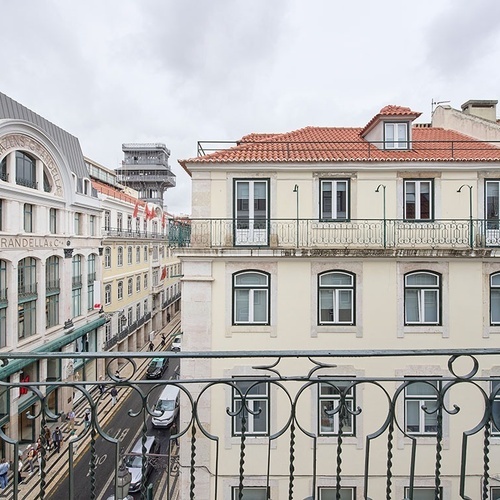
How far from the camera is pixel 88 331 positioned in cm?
2511

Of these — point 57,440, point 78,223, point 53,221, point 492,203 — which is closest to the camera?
point 492,203

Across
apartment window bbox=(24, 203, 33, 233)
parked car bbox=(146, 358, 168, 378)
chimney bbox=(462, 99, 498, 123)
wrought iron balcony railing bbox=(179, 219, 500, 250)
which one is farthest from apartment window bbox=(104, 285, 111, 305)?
chimney bbox=(462, 99, 498, 123)

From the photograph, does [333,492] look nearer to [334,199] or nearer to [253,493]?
[253,493]

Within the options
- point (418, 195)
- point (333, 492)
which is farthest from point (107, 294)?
point (418, 195)

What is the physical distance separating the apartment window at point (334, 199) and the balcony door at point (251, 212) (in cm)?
186

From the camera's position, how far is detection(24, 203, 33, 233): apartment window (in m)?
19.2

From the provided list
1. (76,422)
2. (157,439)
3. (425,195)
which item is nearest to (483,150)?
(425,195)

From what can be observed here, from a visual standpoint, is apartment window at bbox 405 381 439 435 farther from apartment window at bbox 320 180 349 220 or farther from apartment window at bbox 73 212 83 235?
apartment window at bbox 73 212 83 235

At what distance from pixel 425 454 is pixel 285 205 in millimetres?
8492

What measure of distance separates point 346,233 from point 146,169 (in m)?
65.2

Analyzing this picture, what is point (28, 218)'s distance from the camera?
19500 millimetres

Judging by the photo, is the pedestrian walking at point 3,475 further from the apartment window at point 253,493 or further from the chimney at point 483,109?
the chimney at point 483,109

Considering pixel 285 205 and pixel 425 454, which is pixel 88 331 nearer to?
pixel 285 205

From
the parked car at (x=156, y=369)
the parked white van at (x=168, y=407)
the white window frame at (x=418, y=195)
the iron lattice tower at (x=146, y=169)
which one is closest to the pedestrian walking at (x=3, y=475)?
the parked white van at (x=168, y=407)
